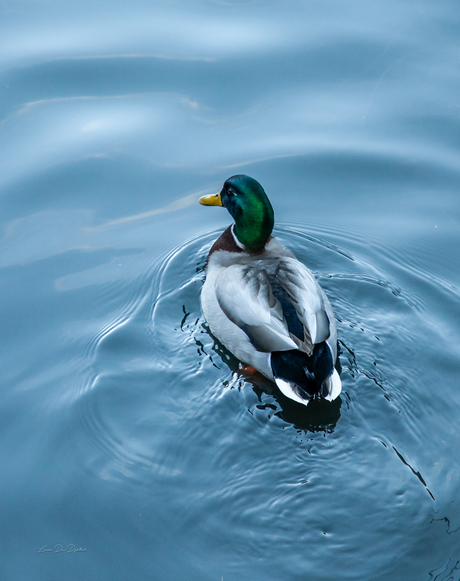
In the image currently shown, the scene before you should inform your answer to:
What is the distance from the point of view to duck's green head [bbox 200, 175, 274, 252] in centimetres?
600

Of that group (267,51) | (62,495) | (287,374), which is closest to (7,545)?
(62,495)

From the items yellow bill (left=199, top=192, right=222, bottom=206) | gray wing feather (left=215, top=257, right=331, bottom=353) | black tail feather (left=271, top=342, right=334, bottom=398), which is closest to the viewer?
black tail feather (left=271, top=342, right=334, bottom=398)

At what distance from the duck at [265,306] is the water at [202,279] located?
0.20 m

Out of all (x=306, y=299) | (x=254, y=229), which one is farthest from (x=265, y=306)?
(x=254, y=229)

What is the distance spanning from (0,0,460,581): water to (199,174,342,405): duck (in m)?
0.20

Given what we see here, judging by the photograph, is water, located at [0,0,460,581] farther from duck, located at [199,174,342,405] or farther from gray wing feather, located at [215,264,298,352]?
gray wing feather, located at [215,264,298,352]

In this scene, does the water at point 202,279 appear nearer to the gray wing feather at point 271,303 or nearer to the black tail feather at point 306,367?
the black tail feather at point 306,367

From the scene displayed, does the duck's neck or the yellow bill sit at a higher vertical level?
the yellow bill

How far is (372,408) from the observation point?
4867mm

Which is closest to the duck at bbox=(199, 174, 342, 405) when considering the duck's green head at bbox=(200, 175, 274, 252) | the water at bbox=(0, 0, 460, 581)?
the duck's green head at bbox=(200, 175, 274, 252)

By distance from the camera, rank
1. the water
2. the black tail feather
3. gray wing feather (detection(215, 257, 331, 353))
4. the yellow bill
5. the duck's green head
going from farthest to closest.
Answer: the yellow bill, the duck's green head, gray wing feather (detection(215, 257, 331, 353)), the black tail feather, the water

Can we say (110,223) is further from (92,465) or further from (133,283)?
(92,465)

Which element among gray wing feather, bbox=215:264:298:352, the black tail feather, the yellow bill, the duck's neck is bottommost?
the black tail feather

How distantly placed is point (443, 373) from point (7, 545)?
331cm
